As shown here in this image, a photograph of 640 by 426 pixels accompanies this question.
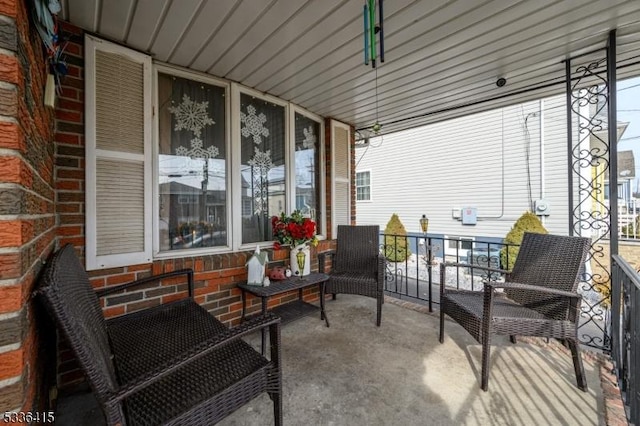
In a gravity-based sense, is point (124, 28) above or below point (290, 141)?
above

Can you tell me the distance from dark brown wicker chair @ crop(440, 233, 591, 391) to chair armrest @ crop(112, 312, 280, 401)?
1.40 m

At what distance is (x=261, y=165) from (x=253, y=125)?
16.5 inches

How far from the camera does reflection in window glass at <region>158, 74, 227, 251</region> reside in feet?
7.47

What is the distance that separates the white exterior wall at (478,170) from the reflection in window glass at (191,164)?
4.73 m

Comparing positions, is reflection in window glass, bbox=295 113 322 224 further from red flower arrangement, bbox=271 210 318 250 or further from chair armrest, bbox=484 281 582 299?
chair armrest, bbox=484 281 582 299

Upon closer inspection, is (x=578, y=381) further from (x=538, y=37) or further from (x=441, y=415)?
(x=538, y=37)

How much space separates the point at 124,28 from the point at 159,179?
1045 millimetres

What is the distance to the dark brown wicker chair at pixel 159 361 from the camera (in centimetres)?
88

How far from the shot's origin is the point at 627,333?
157 cm

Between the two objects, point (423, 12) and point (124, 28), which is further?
point (124, 28)

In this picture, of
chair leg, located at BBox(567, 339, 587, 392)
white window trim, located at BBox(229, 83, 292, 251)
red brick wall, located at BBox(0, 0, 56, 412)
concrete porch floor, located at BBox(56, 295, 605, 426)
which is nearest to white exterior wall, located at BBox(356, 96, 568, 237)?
concrete porch floor, located at BBox(56, 295, 605, 426)

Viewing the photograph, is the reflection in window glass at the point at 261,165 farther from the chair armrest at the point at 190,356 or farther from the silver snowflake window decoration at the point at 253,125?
the chair armrest at the point at 190,356

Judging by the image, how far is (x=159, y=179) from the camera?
88.0 inches

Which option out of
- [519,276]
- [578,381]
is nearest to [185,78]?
[519,276]
